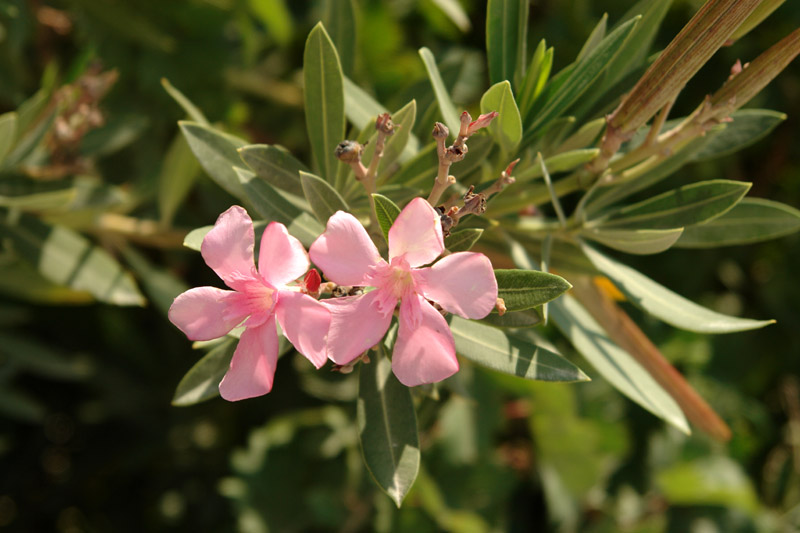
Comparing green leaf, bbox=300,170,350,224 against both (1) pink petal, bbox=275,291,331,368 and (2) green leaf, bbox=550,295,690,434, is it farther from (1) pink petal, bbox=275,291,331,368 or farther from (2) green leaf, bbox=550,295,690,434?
(2) green leaf, bbox=550,295,690,434

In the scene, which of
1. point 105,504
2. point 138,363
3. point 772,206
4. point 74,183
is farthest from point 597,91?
point 105,504

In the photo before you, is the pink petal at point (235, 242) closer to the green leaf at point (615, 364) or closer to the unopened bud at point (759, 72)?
the green leaf at point (615, 364)

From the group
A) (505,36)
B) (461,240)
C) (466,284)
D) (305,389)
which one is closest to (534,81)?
(505,36)

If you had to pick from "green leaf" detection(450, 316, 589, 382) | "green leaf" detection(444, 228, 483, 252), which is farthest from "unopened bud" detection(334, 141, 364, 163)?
"green leaf" detection(450, 316, 589, 382)

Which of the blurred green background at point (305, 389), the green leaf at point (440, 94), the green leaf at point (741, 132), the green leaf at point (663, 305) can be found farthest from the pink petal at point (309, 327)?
the blurred green background at point (305, 389)

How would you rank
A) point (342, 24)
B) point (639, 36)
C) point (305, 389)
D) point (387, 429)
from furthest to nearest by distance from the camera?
1. point (305, 389)
2. point (342, 24)
3. point (639, 36)
4. point (387, 429)

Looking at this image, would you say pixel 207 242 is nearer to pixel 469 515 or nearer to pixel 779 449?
pixel 469 515

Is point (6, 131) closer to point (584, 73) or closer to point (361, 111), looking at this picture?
point (361, 111)
